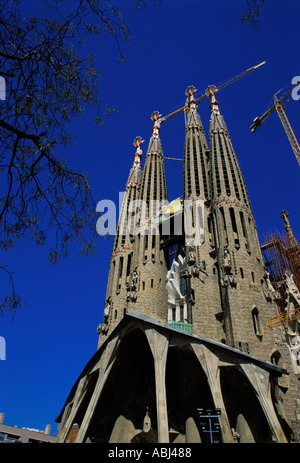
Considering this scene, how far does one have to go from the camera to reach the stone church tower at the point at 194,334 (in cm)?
1588

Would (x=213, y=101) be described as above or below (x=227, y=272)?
above

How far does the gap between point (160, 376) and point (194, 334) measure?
3.29 meters

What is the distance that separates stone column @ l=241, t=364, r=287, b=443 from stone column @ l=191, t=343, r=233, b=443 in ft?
4.14

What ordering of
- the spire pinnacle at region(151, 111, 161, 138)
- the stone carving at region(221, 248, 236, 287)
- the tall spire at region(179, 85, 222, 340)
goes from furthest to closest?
the spire pinnacle at region(151, 111, 161, 138)
the tall spire at region(179, 85, 222, 340)
the stone carving at region(221, 248, 236, 287)

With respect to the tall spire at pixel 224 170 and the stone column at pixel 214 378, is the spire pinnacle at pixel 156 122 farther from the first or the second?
the stone column at pixel 214 378

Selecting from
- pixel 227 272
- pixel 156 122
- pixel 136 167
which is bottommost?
pixel 227 272

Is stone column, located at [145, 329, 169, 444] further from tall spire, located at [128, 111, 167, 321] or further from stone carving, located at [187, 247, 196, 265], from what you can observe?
tall spire, located at [128, 111, 167, 321]

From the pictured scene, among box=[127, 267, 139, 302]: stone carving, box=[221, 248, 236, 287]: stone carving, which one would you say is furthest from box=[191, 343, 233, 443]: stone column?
box=[127, 267, 139, 302]: stone carving

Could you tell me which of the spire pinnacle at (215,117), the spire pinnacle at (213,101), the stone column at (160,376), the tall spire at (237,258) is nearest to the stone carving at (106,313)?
the stone column at (160,376)

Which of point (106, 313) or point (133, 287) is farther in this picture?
point (106, 313)

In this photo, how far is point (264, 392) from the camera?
573 inches

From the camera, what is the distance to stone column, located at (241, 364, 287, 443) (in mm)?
13469

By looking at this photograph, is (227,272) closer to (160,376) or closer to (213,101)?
(160,376)

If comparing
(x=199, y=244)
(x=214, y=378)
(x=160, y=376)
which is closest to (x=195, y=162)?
(x=199, y=244)
